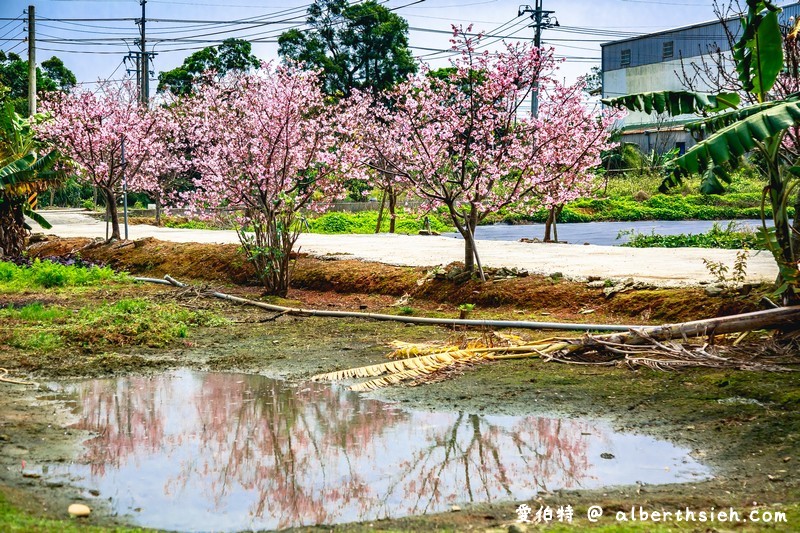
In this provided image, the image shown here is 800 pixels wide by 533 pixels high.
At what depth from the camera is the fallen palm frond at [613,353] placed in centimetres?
863

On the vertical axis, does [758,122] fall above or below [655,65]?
below

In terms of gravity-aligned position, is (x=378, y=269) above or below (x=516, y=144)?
below

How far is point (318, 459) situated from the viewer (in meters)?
6.61

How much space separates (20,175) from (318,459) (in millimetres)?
16344

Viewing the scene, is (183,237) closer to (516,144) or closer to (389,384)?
(516,144)

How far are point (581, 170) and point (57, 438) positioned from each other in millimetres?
15612

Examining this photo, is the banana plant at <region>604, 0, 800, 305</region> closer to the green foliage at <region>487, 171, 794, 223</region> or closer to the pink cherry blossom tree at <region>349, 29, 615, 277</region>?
the pink cherry blossom tree at <region>349, 29, 615, 277</region>

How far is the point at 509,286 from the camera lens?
13797mm

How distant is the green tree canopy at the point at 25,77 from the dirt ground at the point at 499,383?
46291 mm

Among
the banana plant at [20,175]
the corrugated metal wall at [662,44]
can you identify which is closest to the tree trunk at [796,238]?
the banana plant at [20,175]

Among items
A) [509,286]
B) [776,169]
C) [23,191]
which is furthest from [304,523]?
[23,191]

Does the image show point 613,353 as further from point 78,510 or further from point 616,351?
point 78,510

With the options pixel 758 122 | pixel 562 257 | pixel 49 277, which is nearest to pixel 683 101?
pixel 758 122

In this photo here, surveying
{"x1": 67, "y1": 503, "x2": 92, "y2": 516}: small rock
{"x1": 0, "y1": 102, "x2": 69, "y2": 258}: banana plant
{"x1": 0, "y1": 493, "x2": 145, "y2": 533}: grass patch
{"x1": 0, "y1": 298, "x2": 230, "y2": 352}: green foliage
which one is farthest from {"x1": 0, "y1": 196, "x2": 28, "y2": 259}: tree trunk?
{"x1": 0, "y1": 493, "x2": 145, "y2": 533}: grass patch
